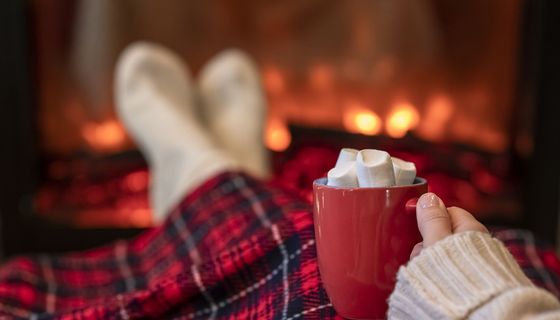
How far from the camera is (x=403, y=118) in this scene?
1455mm

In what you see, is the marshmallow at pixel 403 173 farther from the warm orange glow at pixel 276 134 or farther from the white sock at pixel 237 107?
the warm orange glow at pixel 276 134

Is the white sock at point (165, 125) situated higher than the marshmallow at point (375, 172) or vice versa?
the marshmallow at point (375, 172)

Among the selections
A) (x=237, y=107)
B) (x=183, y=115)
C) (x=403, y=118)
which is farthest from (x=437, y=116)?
(x=183, y=115)

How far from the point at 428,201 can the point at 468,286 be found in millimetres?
49

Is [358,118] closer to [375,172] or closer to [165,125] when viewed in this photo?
[165,125]

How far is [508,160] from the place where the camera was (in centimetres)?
143

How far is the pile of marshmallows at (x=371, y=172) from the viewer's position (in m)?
0.37

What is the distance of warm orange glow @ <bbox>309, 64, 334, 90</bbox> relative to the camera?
4.84 feet

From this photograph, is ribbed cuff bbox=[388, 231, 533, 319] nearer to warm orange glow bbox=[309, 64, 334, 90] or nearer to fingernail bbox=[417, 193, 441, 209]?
fingernail bbox=[417, 193, 441, 209]

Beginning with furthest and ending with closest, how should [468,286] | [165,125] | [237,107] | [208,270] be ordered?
1. [237,107]
2. [165,125]
3. [208,270]
4. [468,286]

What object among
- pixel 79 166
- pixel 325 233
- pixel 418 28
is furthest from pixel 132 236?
pixel 325 233

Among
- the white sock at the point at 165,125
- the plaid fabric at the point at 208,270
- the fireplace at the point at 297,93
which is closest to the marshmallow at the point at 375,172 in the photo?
the plaid fabric at the point at 208,270

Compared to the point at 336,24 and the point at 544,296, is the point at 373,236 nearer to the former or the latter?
the point at 544,296

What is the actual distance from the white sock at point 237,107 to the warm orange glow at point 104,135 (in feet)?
0.81
